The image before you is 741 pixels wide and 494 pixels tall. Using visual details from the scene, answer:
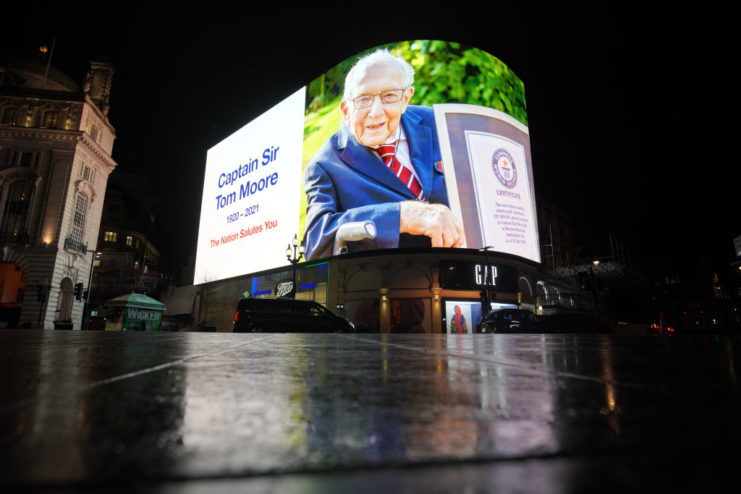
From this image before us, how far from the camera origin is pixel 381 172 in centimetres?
2148

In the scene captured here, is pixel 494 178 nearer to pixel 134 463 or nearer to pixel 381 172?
pixel 381 172

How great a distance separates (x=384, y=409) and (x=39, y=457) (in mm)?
419

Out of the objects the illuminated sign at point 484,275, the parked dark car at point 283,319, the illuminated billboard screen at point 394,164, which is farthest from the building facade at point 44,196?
the illuminated sign at point 484,275

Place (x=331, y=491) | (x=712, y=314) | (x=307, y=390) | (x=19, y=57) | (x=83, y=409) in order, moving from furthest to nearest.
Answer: (x=19, y=57)
(x=712, y=314)
(x=307, y=390)
(x=83, y=409)
(x=331, y=491)

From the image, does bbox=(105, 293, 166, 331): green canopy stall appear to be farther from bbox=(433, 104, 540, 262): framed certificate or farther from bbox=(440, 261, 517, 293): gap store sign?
bbox=(433, 104, 540, 262): framed certificate

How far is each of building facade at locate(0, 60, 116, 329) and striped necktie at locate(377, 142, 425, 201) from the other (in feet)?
76.2

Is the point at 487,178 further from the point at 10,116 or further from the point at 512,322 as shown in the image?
the point at 10,116

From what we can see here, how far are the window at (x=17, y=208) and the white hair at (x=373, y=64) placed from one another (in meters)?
26.4

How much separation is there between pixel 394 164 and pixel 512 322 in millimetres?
11148

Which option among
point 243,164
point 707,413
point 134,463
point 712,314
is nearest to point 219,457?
point 134,463

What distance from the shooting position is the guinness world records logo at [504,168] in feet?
77.2

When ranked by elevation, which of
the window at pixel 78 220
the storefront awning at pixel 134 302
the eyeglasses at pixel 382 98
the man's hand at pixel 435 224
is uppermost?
the eyeglasses at pixel 382 98

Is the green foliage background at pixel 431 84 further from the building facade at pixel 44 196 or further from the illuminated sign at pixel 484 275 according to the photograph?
the building facade at pixel 44 196

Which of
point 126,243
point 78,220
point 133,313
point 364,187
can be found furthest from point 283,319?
point 126,243
